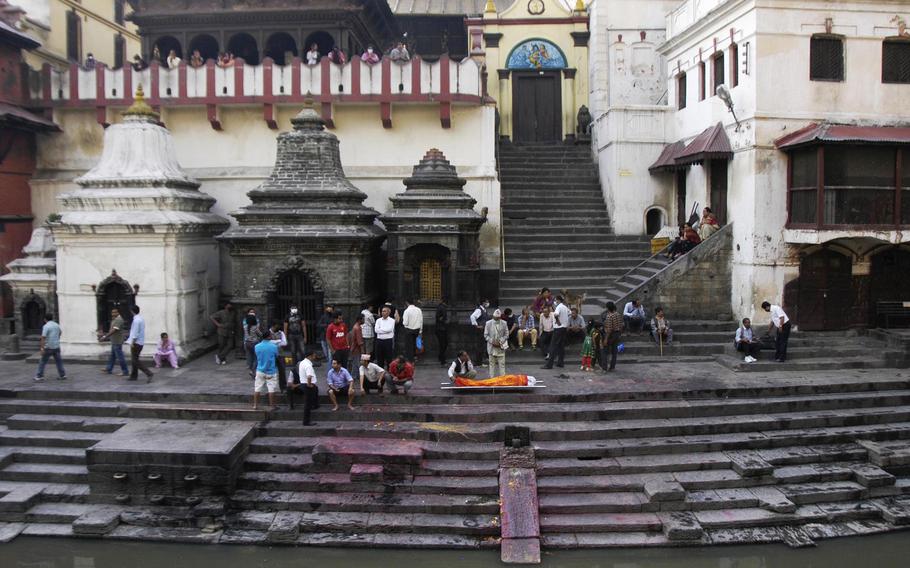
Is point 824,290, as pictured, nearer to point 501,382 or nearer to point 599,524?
point 501,382

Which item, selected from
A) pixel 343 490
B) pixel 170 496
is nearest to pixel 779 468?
pixel 343 490

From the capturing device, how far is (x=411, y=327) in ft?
46.8

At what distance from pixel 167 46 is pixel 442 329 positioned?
12116 mm

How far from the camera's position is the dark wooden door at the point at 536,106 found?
2389 centimetres

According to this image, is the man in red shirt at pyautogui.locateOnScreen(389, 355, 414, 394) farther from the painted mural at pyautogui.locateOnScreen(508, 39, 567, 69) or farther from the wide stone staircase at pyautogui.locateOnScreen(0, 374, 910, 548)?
the painted mural at pyautogui.locateOnScreen(508, 39, 567, 69)

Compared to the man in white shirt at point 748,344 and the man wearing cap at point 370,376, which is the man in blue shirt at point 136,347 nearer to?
the man wearing cap at point 370,376

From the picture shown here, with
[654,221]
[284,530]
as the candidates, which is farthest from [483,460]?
[654,221]

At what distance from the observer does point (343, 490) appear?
10.4m

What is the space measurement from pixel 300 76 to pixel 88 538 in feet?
37.8

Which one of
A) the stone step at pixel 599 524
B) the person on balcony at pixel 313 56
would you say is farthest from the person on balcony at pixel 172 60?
the stone step at pixel 599 524

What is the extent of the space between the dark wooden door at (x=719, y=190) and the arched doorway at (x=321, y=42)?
9.92 m

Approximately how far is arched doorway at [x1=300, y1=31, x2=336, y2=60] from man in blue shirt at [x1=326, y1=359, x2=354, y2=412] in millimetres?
10950

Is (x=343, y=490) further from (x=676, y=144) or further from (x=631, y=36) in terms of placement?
(x=631, y=36)

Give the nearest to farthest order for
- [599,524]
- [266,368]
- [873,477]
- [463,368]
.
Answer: [599,524] → [873,477] → [266,368] → [463,368]
